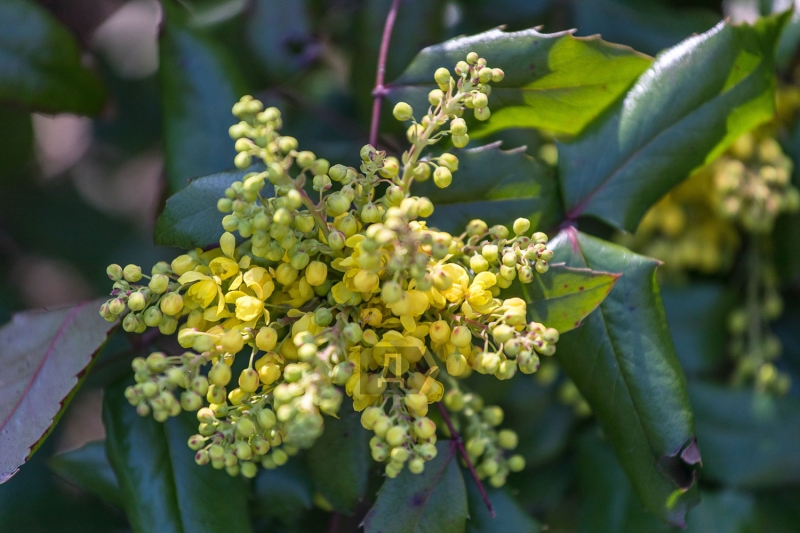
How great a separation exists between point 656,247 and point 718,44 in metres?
0.61

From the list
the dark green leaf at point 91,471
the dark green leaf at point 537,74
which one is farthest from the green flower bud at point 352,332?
the dark green leaf at point 91,471

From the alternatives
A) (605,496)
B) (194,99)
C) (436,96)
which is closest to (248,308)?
(436,96)

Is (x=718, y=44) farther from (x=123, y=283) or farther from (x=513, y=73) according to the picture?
(x=123, y=283)

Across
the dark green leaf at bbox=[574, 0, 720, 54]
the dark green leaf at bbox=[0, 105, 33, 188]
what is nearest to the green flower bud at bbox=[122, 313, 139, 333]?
the dark green leaf at bbox=[0, 105, 33, 188]

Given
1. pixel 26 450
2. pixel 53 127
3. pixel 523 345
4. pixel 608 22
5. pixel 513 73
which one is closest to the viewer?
pixel 523 345

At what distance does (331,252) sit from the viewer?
85cm

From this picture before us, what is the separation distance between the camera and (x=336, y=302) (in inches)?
33.8

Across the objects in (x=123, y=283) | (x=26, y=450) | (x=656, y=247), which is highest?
(x=123, y=283)

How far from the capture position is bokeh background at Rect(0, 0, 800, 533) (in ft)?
4.11

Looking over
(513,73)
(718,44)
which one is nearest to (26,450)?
(513,73)

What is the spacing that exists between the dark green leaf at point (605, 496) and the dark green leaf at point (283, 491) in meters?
0.69

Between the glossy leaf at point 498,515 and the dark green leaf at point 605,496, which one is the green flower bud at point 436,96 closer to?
the glossy leaf at point 498,515

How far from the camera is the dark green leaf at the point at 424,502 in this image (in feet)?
3.34

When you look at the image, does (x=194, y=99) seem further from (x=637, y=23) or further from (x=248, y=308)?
(x=637, y=23)
